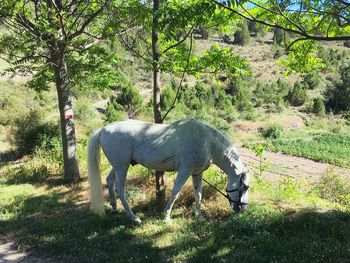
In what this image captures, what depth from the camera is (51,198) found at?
9.59 meters

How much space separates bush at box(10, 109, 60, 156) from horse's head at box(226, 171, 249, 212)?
364 inches

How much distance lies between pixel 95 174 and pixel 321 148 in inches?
1123

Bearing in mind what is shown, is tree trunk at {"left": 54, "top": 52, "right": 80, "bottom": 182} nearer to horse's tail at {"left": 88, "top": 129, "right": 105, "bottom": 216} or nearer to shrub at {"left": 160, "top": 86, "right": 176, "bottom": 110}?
horse's tail at {"left": 88, "top": 129, "right": 105, "bottom": 216}

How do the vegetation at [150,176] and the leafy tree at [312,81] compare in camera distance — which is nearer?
the vegetation at [150,176]

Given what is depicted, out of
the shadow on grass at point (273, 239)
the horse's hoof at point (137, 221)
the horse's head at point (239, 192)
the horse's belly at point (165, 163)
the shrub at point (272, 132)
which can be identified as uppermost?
the horse's belly at point (165, 163)

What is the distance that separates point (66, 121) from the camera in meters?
11.1

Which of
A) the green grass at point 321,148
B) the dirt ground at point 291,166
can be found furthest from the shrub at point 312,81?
the dirt ground at point 291,166

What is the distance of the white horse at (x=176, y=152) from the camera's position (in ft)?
22.7

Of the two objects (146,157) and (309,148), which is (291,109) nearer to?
(309,148)

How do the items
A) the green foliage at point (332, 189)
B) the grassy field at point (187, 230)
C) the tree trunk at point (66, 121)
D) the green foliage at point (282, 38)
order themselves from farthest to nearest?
the green foliage at point (332, 189)
the tree trunk at point (66, 121)
the green foliage at point (282, 38)
the grassy field at point (187, 230)

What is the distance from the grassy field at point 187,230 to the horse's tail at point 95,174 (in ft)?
0.97

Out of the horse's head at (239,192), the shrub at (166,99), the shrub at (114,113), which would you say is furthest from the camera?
the shrub at (166,99)

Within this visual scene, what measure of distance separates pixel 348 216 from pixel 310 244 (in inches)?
51.7

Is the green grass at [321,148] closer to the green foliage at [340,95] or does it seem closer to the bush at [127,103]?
the bush at [127,103]
